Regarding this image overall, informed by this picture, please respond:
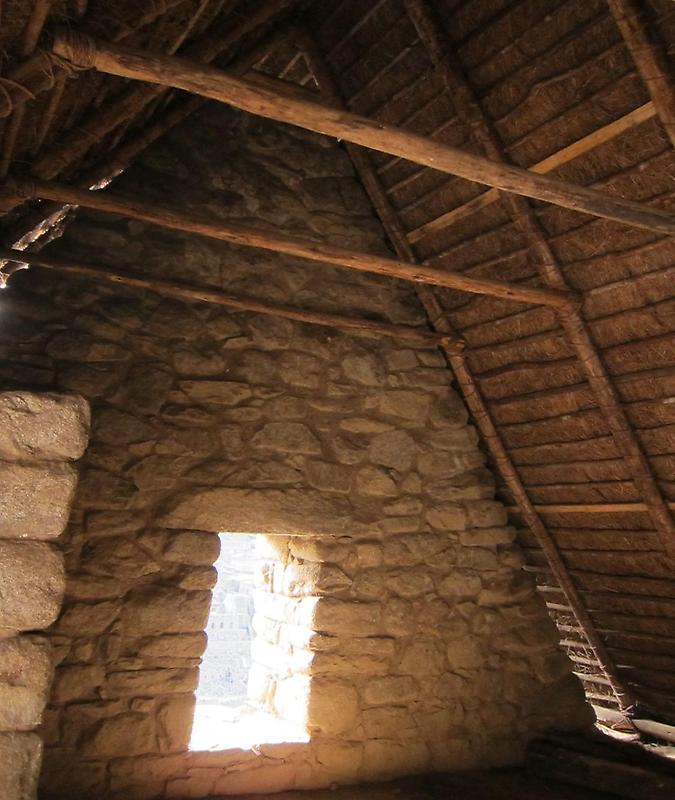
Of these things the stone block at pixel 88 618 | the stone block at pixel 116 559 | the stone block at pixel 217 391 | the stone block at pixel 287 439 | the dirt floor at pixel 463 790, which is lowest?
the dirt floor at pixel 463 790

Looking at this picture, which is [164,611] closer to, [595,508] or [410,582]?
[410,582]

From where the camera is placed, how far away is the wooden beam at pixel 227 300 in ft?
9.41

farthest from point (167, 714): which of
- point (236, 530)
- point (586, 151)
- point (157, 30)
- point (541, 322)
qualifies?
point (586, 151)

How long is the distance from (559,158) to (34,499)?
2.26 meters

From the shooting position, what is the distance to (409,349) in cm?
368

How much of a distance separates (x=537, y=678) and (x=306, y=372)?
204 centimetres

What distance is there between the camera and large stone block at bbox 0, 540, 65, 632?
6.33ft

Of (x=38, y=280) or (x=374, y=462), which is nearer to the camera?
(x=38, y=280)

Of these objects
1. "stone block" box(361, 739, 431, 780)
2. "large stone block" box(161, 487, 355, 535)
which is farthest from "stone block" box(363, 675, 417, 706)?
"large stone block" box(161, 487, 355, 535)

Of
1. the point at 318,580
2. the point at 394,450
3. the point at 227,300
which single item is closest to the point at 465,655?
the point at 318,580

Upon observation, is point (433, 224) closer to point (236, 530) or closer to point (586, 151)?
point (586, 151)

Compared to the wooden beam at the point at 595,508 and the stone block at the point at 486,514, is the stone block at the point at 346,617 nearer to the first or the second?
→ the stone block at the point at 486,514

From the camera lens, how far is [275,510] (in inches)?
126

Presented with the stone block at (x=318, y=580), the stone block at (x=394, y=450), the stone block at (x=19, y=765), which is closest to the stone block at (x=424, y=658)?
the stone block at (x=318, y=580)
